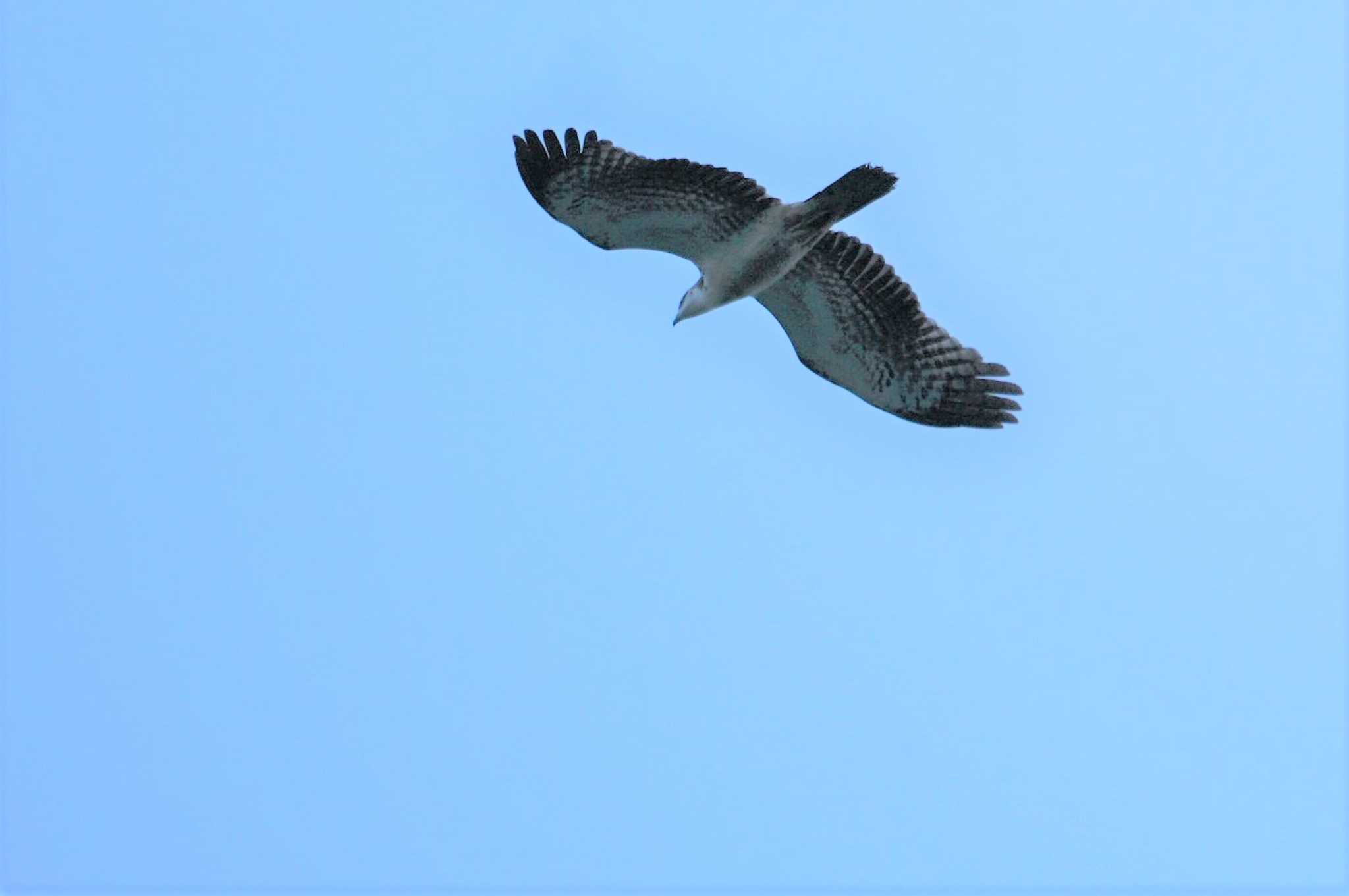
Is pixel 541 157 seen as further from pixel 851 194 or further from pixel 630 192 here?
pixel 851 194

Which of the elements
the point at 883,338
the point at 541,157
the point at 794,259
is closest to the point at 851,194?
the point at 794,259

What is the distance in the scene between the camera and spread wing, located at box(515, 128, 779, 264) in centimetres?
998

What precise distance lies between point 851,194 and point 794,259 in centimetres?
61

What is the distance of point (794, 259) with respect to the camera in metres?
10.2

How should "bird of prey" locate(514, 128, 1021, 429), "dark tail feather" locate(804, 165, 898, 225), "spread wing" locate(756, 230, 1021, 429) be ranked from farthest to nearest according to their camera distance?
"spread wing" locate(756, 230, 1021, 429) → "bird of prey" locate(514, 128, 1021, 429) → "dark tail feather" locate(804, 165, 898, 225)

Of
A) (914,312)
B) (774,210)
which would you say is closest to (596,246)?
(774,210)

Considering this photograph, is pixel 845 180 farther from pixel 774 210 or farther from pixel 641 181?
pixel 641 181

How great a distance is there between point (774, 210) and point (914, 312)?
1251mm

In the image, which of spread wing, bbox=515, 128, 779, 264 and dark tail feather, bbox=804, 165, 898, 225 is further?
spread wing, bbox=515, 128, 779, 264

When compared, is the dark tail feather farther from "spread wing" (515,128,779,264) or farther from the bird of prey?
"spread wing" (515,128,779,264)

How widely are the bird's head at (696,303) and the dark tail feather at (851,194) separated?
35.3 inches

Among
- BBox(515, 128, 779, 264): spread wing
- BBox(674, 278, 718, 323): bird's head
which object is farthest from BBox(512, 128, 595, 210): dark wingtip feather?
BBox(674, 278, 718, 323): bird's head

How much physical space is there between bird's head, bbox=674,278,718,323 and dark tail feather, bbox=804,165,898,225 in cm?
90

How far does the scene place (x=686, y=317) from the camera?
10.6 meters
